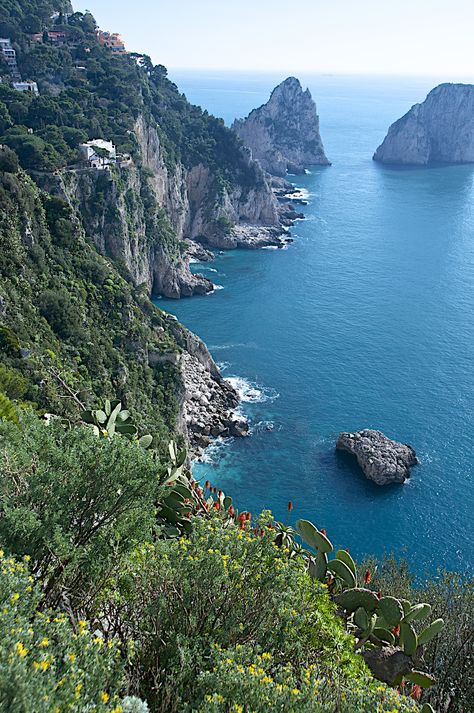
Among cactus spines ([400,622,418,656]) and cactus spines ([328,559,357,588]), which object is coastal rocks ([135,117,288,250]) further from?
cactus spines ([400,622,418,656])

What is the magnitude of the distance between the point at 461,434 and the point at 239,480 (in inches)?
705

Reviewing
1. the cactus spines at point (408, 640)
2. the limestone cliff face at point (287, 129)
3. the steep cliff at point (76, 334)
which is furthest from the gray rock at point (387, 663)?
the limestone cliff face at point (287, 129)

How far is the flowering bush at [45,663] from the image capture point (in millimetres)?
6203

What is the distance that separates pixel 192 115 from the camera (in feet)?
326

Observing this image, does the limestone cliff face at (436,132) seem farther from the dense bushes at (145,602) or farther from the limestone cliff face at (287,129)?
the dense bushes at (145,602)

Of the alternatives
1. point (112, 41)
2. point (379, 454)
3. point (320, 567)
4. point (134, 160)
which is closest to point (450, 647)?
point (320, 567)

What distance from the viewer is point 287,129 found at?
149875 mm

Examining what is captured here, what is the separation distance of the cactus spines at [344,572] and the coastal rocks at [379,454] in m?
28.5

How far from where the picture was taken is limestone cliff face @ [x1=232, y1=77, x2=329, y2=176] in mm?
142250

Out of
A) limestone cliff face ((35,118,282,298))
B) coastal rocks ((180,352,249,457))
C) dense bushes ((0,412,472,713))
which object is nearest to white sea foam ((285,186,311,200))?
limestone cliff face ((35,118,282,298))

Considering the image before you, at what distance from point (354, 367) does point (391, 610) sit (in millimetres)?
43276

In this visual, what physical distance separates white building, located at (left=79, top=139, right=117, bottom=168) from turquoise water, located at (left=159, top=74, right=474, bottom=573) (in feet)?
55.4

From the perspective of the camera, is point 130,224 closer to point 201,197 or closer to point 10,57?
point 10,57

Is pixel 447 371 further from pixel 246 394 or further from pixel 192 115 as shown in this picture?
pixel 192 115
